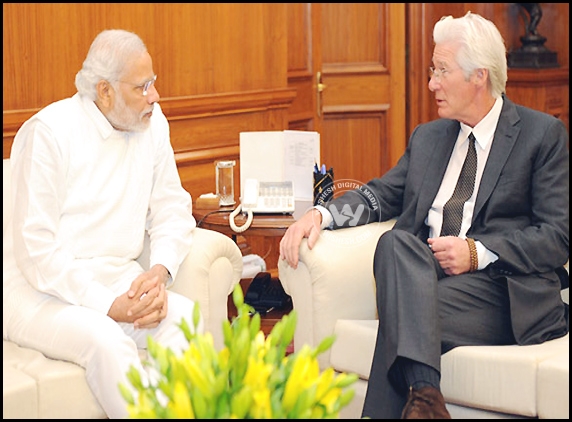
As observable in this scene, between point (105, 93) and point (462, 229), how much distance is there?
49.0 inches

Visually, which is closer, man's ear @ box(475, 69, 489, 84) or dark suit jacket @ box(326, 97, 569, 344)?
dark suit jacket @ box(326, 97, 569, 344)

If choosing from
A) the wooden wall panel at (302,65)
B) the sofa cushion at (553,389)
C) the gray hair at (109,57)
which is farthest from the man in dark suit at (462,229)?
the wooden wall panel at (302,65)

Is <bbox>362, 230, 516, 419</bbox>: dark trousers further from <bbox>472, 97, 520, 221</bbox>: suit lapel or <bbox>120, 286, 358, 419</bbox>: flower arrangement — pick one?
<bbox>120, 286, 358, 419</bbox>: flower arrangement

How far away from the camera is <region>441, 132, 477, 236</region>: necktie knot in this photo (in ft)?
10.5

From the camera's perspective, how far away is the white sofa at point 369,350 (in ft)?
9.02

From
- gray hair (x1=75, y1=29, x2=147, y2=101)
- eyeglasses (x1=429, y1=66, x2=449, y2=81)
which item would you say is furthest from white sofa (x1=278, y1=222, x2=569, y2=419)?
gray hair (x1=75, y1=29, x2=147, y2=101)

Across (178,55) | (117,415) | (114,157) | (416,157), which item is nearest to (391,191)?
(416,157)

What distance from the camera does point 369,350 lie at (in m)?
3.02

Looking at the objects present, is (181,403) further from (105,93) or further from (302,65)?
(302,65)

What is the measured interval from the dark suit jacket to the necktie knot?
6 centimetres

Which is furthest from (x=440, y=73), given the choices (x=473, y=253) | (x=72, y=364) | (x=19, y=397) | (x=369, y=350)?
(x=19, y=397)

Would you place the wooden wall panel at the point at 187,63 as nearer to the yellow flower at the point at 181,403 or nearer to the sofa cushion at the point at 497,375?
the sofa cushion at the point at 497,375

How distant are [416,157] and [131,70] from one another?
102cm

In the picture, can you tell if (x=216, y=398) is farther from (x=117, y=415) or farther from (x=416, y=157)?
(x=416, y=157)
